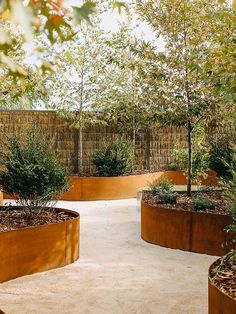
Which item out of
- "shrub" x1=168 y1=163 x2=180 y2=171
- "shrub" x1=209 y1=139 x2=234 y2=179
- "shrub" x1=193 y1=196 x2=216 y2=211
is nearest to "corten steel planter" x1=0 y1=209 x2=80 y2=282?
"shrub" x1=193 y1=196 x2=216 y2=211

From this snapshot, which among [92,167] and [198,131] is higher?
[198,131]

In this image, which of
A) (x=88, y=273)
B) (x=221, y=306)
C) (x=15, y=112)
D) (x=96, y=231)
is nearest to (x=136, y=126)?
(x=15, y=112)

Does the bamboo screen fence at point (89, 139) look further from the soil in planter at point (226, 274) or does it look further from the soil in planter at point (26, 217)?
the soil in planter at point (226, 274)

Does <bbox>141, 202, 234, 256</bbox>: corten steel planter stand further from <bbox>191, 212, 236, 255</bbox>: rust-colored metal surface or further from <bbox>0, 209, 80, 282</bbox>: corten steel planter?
<bbox>0, 209, 80, 282</bbox>: corten steel planter

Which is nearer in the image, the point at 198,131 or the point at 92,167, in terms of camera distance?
the point at 198,131

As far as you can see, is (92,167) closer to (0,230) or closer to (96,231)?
(96,231)

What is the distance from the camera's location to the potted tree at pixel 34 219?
445 cm

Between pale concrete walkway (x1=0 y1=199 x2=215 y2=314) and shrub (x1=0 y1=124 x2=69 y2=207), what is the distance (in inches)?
34.6

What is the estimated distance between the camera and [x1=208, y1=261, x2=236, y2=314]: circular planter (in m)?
2.66

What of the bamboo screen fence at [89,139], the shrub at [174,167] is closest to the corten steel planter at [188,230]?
the bamboo screen fence at [89,139]

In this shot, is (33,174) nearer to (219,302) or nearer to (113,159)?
(219,302)

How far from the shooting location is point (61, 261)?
16.0 ft

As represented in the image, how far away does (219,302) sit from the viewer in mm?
2785

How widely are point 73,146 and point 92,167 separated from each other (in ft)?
2.42
